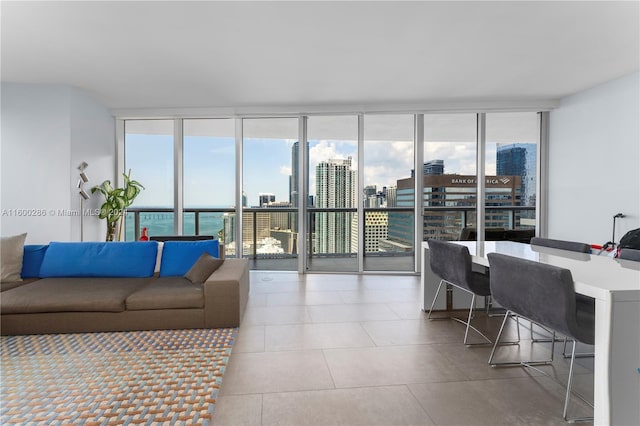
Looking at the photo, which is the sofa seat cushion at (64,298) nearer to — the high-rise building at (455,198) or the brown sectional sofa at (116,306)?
the brown sectional sofa at (116,306)

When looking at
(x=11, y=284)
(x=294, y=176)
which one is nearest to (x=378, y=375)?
(x=11, y=284)

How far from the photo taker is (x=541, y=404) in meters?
1.90

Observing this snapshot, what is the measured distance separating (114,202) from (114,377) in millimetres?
3727

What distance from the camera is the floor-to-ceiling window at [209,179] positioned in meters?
5.68

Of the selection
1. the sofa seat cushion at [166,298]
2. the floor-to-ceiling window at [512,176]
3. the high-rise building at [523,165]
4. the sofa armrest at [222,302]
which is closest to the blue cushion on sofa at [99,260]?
the sofa seat cushion at [166,298]

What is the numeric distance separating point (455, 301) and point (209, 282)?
2.42 meters

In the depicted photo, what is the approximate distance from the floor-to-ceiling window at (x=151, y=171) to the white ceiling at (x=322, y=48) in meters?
0.87

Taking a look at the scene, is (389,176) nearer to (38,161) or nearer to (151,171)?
(151,171)

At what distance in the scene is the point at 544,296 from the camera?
182cm

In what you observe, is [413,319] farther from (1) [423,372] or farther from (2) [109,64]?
(2) [109,64]

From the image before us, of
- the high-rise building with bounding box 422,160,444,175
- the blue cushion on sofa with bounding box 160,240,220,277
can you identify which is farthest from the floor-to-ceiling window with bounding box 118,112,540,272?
the blue cushion on sofa with bounding box 160,240,220,277

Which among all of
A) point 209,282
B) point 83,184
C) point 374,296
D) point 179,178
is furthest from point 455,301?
point 83,184

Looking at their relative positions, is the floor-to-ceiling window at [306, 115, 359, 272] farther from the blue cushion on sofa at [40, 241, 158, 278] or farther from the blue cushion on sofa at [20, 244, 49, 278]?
the blue cushion on sofa at [20, 244, 49, 278]

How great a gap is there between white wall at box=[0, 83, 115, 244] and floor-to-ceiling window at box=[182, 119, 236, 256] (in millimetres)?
1584
